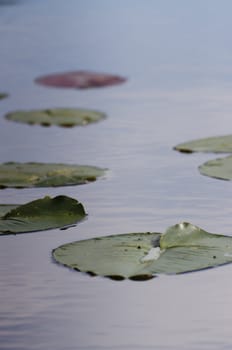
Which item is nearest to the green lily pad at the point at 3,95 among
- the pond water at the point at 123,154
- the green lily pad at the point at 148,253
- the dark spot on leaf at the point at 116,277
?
the pond water at the point at 123,154

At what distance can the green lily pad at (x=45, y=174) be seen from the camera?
225cm

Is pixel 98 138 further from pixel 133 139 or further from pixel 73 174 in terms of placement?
pixel 73 174

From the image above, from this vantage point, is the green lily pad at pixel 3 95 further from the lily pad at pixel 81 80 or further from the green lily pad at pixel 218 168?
the green lily pad at pixel 218 168

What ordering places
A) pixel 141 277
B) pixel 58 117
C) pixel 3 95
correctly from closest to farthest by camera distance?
pixel 141 277 → pixel 58 117 → pixel 3 95

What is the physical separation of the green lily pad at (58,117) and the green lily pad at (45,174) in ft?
1.92

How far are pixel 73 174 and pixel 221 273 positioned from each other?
68cm

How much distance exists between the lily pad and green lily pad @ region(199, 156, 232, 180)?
1.17 m

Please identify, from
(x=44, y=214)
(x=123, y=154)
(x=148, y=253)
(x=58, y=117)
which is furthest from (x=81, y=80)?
(x=148, y=253)

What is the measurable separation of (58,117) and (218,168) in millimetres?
799

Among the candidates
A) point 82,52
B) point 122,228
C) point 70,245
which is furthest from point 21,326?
point 82,52

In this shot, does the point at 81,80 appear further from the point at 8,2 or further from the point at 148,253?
the point at 148,253

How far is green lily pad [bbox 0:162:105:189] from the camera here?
225 cm

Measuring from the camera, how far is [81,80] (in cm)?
354

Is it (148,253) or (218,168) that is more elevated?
(218,168)
